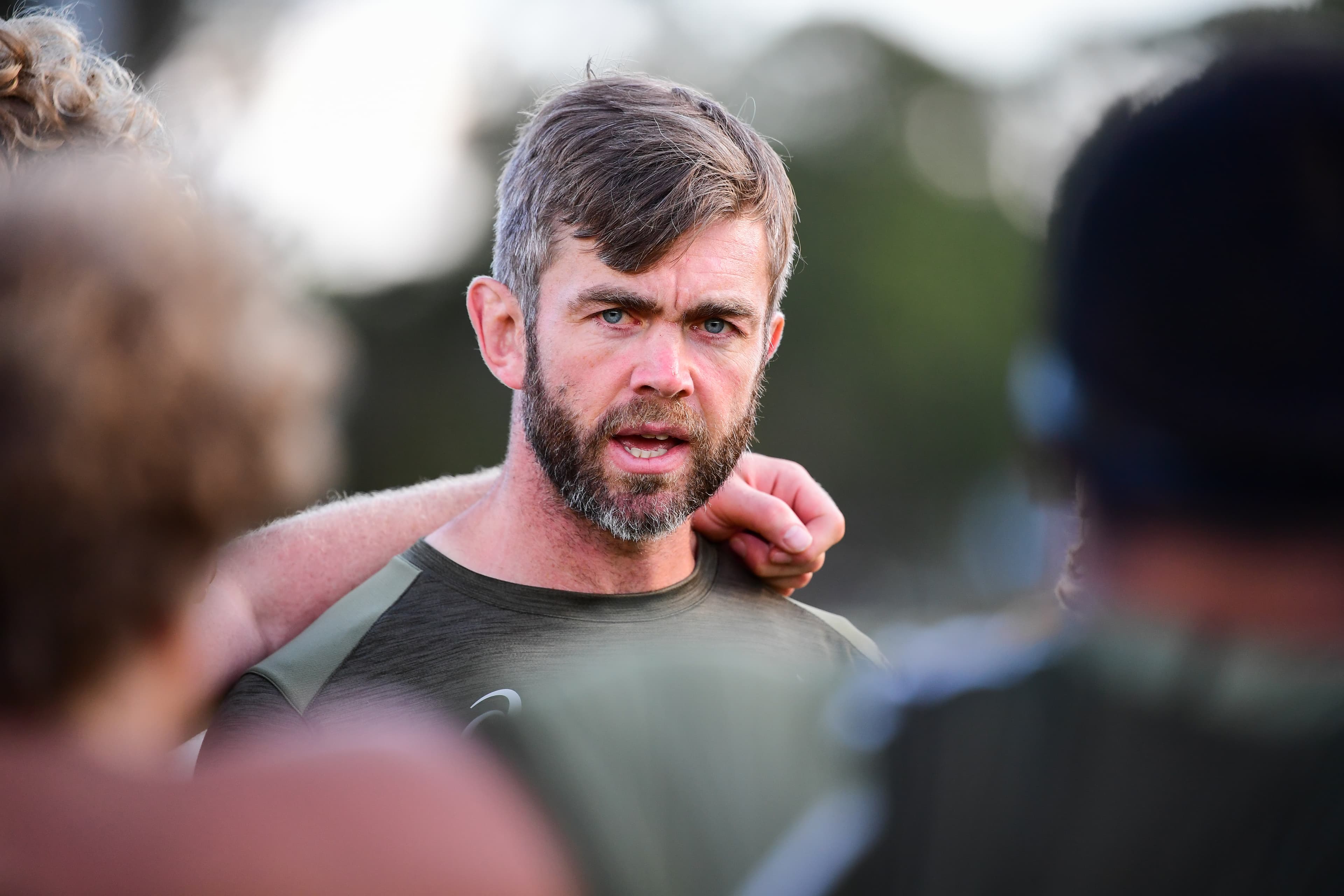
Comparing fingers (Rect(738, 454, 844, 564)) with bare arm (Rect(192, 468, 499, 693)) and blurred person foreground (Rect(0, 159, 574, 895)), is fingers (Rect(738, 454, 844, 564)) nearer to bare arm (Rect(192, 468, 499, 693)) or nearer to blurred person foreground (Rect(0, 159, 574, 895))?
bare arm (Rect(192, 468, 499, 693))

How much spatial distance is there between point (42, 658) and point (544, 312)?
2026 mm

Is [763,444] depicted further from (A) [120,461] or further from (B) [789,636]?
(A) [120,461]

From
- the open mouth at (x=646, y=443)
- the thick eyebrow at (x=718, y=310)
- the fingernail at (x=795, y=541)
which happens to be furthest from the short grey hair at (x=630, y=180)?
the fingernail at (x=795, y=541)

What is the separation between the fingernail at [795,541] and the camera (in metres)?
3.28

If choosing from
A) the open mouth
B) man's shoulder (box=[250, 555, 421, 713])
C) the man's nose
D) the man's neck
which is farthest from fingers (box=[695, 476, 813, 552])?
man's shoulder (box=[250, 555, 421, 713])

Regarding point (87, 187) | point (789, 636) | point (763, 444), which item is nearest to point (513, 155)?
point (789, 636)

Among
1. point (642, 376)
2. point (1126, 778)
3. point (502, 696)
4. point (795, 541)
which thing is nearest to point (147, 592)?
point (1126, 778)

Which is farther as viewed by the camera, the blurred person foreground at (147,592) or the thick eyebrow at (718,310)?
the thick eyebrow at (718,310)

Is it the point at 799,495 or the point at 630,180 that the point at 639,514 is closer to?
the point at 799,495

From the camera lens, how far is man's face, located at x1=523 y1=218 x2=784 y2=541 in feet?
9.82

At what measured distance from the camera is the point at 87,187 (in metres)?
1.24

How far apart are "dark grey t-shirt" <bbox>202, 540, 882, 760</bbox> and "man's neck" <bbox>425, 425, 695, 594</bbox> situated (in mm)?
56

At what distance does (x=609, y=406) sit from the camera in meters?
3.00

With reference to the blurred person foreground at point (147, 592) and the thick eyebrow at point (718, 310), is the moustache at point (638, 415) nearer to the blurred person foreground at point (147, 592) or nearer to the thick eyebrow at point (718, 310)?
the thick eyebrow at point (718, 310)
